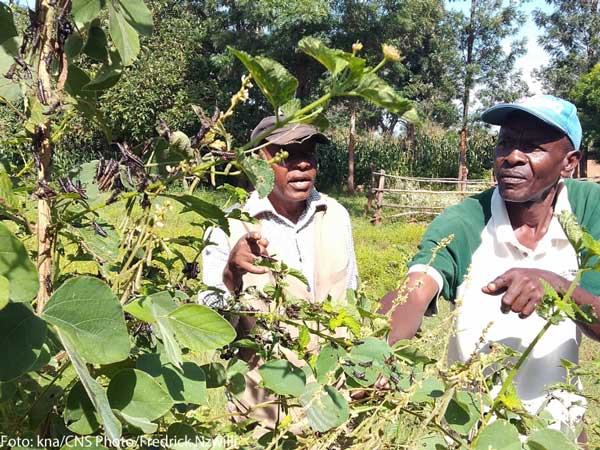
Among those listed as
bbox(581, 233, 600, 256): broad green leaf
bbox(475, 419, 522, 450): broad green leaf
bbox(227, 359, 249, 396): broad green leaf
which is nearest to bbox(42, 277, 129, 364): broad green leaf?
bbox(227, 359, 249, 396): broad green leaf

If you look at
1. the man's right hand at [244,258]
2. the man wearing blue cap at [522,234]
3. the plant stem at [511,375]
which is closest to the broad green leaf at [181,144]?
the man's right hand at [244,258]

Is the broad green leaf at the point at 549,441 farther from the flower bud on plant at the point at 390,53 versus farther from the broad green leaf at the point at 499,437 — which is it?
the flower bud on plant at the point at 390,53

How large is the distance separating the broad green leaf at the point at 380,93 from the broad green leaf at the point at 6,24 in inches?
16.3

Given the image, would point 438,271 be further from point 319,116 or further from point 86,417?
point 86,417

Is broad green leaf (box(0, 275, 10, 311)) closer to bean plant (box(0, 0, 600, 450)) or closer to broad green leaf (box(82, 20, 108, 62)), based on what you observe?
bean plant (box(0, 0, 600, 450))

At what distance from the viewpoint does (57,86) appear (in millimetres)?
697

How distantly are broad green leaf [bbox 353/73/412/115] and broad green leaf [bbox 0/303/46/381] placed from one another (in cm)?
38

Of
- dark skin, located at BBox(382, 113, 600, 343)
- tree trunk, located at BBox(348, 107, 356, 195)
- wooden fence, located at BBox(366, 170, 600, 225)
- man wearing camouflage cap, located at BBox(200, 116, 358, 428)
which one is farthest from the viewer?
tree trunk, located at BBox(348, 107, 356, 195)

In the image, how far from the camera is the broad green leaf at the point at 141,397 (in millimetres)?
641

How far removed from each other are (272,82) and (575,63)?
29098 millimetres

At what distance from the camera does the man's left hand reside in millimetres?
1087

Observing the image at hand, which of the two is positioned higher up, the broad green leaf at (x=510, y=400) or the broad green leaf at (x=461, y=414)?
the broad green leaf at (x=510, y=400)

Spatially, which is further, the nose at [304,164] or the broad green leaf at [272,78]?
the nose at [304,164]

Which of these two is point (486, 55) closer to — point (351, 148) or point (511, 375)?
point (351, 148)
